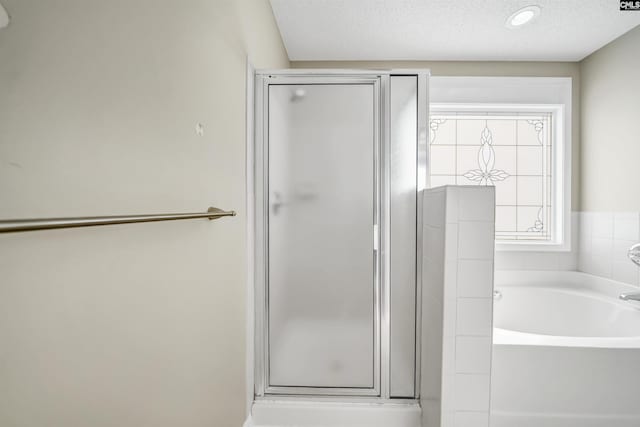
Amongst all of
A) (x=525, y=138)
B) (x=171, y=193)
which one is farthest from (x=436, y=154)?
(x=171, y=193)

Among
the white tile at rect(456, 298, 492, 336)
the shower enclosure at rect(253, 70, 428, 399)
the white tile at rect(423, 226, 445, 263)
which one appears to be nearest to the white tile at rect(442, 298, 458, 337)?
the white tile at rect(456, 298, 492, 336)

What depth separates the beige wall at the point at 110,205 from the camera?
48 cm

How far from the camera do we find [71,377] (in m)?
0.57

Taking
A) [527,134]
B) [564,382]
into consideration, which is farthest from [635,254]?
[527,134]

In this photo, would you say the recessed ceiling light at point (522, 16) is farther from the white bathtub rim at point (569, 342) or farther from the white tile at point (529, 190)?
the white bathtub rim at point (569, 342)

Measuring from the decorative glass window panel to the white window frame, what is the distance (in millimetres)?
47

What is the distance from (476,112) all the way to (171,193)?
112 inches

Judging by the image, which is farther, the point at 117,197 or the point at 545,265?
the point at 545,265

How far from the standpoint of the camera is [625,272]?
2459 mm

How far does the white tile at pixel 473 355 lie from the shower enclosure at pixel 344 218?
0.33 m

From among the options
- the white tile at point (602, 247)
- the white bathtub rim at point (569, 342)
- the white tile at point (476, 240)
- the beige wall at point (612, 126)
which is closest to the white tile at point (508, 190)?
the beige wall at point (612, 126)

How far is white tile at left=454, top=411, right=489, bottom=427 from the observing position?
1.43 metres

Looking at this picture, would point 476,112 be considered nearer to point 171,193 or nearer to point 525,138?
point 525,138

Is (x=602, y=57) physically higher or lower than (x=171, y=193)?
higher
